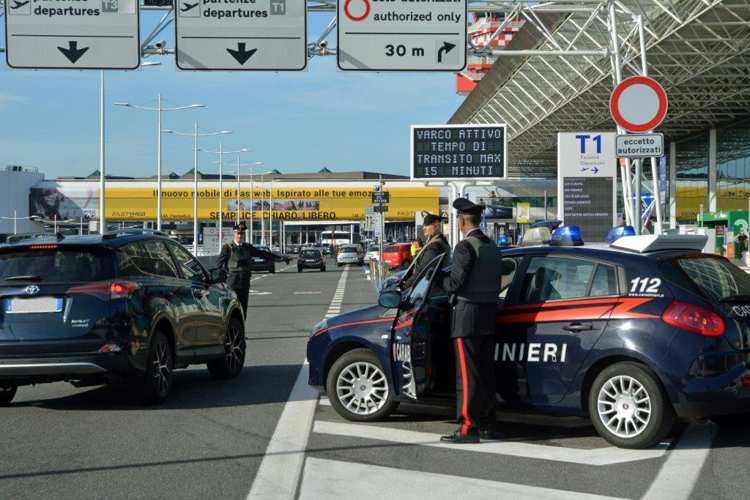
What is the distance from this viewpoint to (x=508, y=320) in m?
8.05

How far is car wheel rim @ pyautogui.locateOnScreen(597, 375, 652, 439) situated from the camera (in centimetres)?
731

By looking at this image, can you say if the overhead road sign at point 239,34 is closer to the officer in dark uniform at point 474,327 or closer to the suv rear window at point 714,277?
the officer in dark uniform at point 474,327

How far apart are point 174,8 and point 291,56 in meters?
1.99

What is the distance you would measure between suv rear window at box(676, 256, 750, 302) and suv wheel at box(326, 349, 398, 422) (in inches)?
99.1

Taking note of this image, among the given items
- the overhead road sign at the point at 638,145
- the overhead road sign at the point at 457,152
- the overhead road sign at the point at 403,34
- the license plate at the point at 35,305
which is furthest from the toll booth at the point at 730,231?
the license plate at the point at 35,305

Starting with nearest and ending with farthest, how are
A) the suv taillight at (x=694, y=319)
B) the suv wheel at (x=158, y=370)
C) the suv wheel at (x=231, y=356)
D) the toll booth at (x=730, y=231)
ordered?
the suv taillight at (x=694, y=319)
the suv wheel at (x=158, y=370)
the suv wheel at (x=231, y=356)
the toll booth at (x=730, y=231)

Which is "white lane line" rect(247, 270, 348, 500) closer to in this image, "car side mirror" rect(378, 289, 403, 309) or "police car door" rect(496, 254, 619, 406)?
"car side mirror" rect(378, 289, 403, 309)

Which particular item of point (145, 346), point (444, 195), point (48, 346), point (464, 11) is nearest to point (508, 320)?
point (145, 346)

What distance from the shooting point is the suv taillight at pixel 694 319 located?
7145 millimetres

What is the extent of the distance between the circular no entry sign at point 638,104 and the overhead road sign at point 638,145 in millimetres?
125

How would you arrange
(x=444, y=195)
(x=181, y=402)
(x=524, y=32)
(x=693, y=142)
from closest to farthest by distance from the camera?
(x=181, y=402), (x=524, y=32), (x=693, y=142), (x=444, y=195)

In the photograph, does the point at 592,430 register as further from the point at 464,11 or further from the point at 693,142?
the point at 693,142

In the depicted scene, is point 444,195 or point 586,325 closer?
point 586,325

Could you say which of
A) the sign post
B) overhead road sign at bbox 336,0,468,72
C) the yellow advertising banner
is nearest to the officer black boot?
overhead road sign at bbox 336,0,468,72
